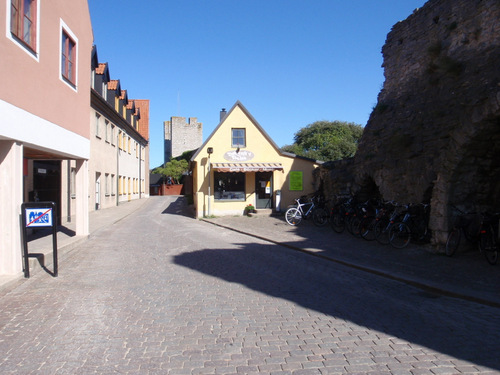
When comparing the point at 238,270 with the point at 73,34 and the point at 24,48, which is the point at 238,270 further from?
the point at 73,34

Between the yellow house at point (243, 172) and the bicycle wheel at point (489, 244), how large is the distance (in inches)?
495

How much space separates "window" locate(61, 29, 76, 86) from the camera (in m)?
10.3

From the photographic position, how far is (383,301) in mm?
5738

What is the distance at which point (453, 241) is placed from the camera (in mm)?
8828

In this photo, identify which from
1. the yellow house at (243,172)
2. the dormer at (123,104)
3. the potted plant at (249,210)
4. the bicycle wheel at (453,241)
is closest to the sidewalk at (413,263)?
the bicycle wheel at (453,241)

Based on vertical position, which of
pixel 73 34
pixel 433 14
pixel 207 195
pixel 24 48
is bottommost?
pixel 207 195

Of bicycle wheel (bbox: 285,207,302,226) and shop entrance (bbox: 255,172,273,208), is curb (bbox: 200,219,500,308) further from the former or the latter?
shop entrance (bbox: 255,172,273,208)

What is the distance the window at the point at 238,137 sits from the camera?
68.5 ft

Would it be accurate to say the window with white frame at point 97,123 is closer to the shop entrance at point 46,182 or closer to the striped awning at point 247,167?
the shop entrance at point 46,182

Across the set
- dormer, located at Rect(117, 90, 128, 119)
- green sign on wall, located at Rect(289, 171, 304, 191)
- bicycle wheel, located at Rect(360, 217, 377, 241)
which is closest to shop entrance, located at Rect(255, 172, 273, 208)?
green sign on wall, located at Rect(289, 171, 304, 191)

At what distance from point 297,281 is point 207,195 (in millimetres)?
13845

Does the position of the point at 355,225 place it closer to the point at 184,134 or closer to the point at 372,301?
the point at 372,301

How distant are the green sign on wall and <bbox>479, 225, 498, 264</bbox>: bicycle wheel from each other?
12.9 m

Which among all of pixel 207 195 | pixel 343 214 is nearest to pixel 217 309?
pixel 343 214
